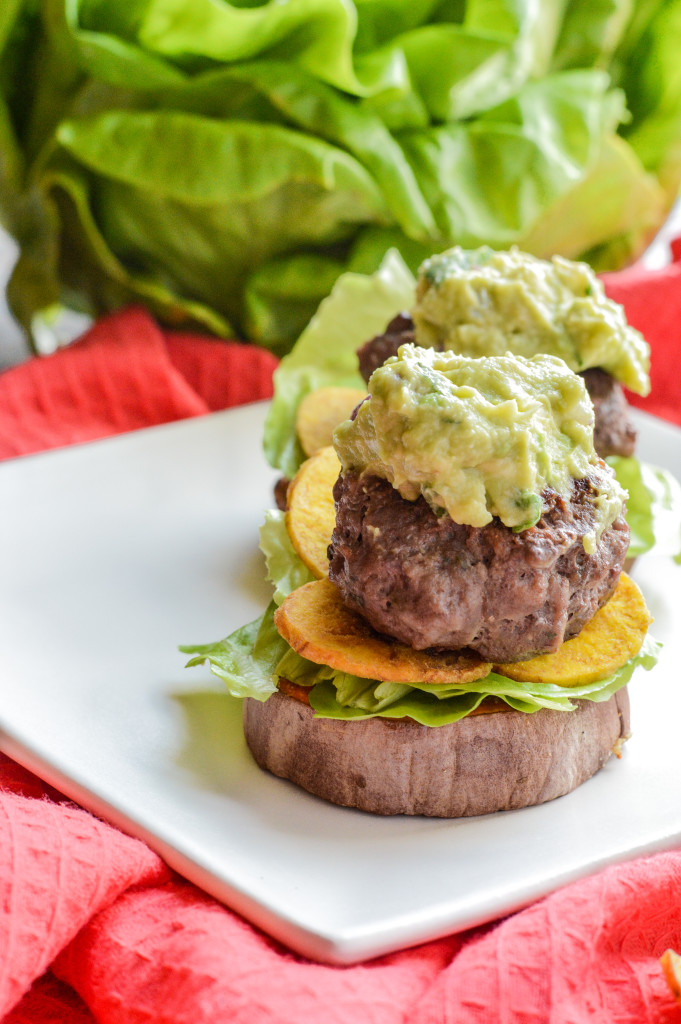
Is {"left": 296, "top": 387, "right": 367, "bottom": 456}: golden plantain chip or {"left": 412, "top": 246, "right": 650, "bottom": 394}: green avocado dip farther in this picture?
{"left": 296, "top": 387, "right": 367, "bottom": 456}: golden plantain chip

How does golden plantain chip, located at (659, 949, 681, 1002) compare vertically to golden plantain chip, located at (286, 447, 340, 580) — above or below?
above

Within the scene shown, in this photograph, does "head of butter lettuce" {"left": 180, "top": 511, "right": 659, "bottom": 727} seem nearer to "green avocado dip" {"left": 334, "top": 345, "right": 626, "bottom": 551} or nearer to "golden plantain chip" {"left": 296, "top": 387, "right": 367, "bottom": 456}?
"green avocado dip" {"left": 334, "top": 345, "right": 626, "bottom": 551}

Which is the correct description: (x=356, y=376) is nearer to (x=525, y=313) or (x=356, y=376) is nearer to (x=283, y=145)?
(x=283, y=145)

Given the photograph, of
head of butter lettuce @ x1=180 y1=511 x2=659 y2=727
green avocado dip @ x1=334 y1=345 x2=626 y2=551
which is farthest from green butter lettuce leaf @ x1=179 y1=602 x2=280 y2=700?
green avocado dip @ x1=334 y1=345 x2=626 y2=551

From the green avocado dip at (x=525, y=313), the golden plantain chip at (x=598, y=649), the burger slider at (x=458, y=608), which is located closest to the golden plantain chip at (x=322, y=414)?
the green avocado dip at (x=525, y=313)

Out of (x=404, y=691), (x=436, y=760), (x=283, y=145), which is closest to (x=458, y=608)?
(x=404, y=691)

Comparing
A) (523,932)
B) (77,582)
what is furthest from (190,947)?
(77,582)

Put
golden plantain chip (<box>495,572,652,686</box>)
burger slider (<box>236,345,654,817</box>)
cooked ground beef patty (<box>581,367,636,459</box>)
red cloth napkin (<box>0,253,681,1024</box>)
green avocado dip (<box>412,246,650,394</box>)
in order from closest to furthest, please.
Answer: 1. red cloth napkin (<box>0,253,681,1024</box>)
2. burger slider (<box>236,345,654,817</box>)
3. golden plantain chip (<box>495,572,652,686</box>)
4. green avocado dip (<box>412,246,650,394</box>)
5. cooked ground beef patty (<box>581,367,636,459</box>)
